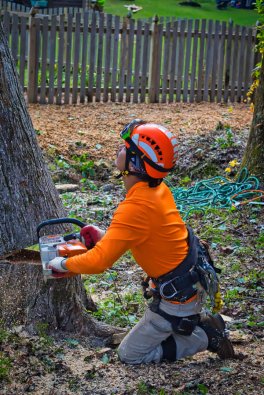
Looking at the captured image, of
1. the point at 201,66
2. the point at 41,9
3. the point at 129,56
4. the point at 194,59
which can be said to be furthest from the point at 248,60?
the point at 41,9

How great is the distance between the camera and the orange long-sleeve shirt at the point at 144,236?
4402 mm

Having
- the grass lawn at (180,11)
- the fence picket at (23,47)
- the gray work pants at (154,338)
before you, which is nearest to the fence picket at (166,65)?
the fence picket at (23,47)

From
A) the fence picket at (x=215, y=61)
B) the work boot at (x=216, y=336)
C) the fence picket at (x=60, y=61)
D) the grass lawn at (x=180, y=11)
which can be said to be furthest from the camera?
the grass lawn at (x=180, y=11)

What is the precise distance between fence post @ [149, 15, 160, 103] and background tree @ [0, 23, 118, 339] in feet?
Result: 36.9

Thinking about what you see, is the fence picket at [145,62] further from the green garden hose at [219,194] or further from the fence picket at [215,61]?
the green garden hose at [219,194]

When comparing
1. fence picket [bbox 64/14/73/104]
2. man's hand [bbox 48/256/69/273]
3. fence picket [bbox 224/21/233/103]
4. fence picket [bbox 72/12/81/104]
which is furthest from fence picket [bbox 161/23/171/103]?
man's hand [bbox 48/256/69/273]

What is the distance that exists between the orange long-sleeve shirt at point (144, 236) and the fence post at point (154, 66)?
11604mm

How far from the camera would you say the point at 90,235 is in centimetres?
471

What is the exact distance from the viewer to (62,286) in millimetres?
5035

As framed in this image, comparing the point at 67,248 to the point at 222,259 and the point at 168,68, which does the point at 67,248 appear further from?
the point at 168,68

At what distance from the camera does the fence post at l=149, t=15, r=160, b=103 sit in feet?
52.1

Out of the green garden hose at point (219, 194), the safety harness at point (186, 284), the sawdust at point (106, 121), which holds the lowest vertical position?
the sawdust at point (106, 121)

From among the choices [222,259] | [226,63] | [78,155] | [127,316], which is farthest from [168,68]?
[127,316]

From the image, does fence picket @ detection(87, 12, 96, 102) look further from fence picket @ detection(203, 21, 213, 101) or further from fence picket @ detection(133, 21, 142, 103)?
fence picket @ detection(203, 21, 213, 101)
